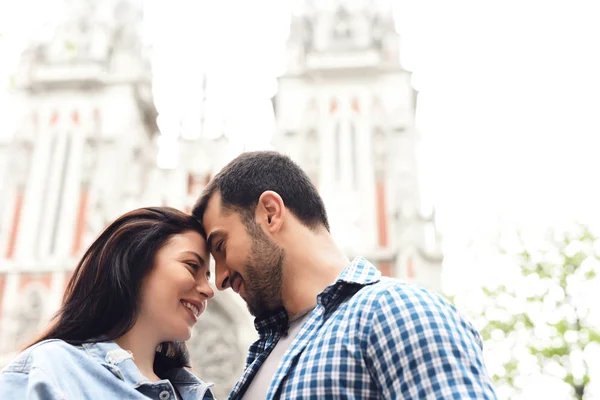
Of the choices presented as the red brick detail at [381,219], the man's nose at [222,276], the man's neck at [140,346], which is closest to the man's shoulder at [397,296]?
the man's nose at [222,276]

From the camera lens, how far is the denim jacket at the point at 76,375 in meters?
1.55

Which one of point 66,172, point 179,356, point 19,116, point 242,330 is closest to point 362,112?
point 242,330

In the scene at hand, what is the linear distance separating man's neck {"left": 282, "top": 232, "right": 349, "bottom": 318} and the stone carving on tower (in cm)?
891

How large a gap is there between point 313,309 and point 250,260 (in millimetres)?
244

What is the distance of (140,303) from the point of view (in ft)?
6.76

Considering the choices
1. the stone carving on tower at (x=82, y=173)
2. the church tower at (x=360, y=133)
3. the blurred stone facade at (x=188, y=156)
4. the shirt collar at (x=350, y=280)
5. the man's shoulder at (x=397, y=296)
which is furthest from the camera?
the church tower at (x=360, y=133)

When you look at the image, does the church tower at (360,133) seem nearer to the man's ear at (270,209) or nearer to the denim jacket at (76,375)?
the man's ear at (270,209)

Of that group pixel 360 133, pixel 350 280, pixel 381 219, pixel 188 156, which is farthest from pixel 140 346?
pixel 188 156

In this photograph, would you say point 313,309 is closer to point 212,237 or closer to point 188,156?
point 212,237

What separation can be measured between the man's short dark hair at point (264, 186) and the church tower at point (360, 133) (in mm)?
9125

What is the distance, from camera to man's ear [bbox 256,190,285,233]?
1.95 meters

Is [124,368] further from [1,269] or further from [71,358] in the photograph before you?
[1,269]

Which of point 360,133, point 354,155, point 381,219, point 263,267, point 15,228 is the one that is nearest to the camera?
point 263,267

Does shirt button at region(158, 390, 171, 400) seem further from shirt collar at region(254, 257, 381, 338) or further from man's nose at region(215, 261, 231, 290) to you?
shirt collar at region(254, 257, 381, 338)
